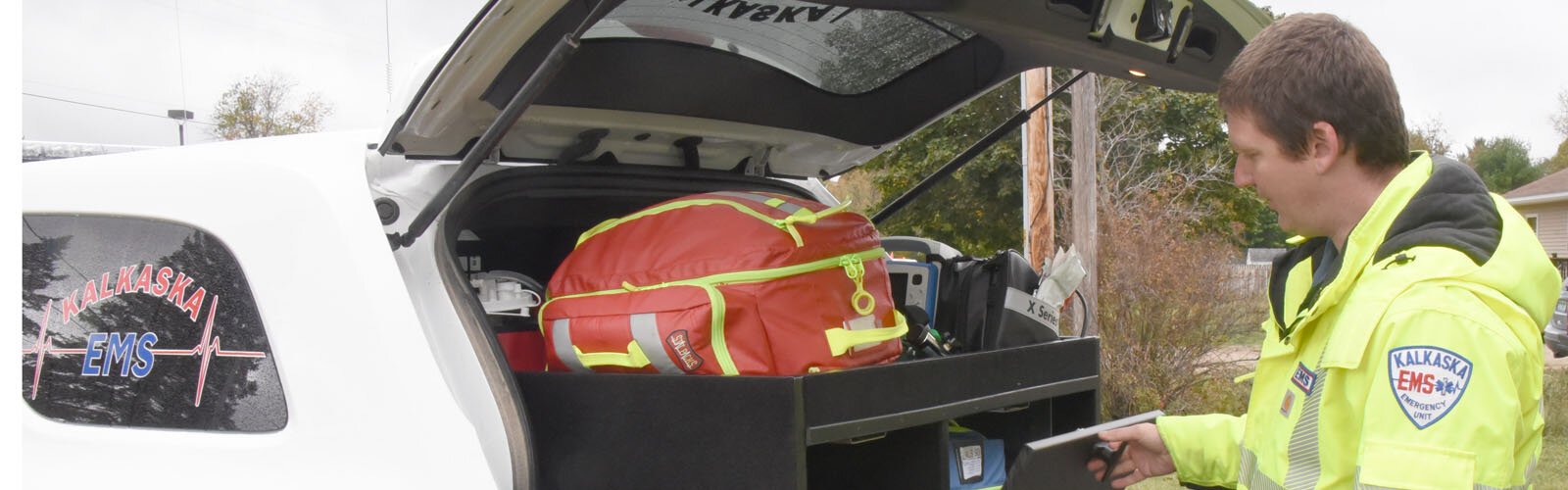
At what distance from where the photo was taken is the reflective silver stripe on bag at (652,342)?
196cm

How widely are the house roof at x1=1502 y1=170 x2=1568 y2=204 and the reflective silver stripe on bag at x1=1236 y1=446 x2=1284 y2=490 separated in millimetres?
31117

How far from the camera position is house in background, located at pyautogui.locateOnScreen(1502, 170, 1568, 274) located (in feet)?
94.1

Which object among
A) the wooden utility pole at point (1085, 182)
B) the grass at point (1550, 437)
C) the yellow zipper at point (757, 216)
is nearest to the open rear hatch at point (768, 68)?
the yellow zipper at point (757, 216)

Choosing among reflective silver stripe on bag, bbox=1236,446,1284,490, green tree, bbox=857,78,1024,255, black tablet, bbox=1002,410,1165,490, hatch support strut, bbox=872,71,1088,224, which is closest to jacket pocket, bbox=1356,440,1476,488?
reflective silver stripe on bag, bbox=1236,446,1284,490

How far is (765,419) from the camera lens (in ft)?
5.88

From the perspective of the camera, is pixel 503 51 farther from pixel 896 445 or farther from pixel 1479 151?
pixel 1479 151

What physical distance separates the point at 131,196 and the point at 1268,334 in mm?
1834

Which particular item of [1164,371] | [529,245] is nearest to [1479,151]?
[1164,371]

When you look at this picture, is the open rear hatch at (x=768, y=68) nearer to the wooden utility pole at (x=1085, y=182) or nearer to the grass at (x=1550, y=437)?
the grass at (x=1550, y=437)

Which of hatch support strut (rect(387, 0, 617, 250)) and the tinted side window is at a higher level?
hatch support strut (rect(387, 0, 617, 250))

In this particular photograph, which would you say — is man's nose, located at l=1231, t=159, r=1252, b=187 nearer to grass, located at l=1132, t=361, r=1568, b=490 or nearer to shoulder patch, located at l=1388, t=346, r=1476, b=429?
shoulder patch, located at l=1388, t=346, r=1476, b=429

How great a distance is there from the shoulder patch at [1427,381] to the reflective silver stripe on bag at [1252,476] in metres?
0.30

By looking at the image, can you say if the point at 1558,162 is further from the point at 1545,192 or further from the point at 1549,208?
the point at 1545,192

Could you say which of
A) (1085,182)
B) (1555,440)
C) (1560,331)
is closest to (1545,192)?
(1560,331)
